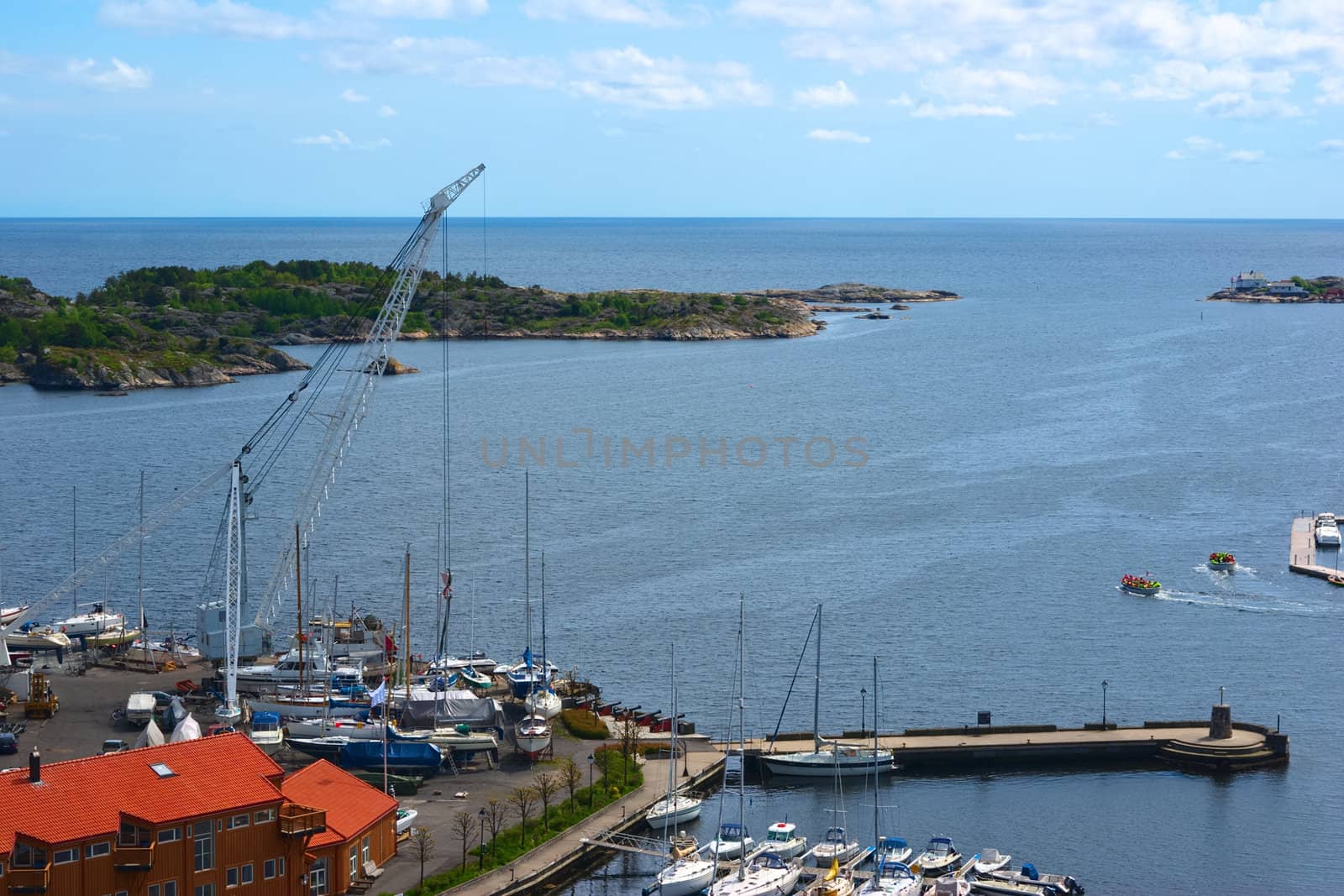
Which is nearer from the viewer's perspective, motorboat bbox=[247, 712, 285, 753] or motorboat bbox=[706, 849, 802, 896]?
motorboat bbox=[706, 849, 802, 896]

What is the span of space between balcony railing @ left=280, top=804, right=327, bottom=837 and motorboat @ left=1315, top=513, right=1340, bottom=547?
58.6 meters

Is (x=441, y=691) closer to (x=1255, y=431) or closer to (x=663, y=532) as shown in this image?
(x=663, y=532)

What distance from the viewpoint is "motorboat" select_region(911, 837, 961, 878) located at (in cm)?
4247

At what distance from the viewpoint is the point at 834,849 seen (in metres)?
43.2

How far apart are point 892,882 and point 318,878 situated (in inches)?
551

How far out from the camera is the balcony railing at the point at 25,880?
108 feet

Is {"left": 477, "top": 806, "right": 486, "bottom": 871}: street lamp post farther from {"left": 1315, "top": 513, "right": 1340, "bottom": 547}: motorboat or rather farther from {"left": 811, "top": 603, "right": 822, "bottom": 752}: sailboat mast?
{"left": 1315, "top": 513, "right": 1340, "bottom": 547}: motorboat

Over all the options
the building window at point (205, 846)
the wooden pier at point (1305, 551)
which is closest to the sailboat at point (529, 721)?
the building window at point (205, 846)

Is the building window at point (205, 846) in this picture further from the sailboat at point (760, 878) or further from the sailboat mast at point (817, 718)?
the sailboat mast at point (817, 718)

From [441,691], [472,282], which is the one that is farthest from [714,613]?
[472,282]

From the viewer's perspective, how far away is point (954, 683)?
59250 millimetres

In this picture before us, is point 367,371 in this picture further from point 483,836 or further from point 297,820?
point 297,820

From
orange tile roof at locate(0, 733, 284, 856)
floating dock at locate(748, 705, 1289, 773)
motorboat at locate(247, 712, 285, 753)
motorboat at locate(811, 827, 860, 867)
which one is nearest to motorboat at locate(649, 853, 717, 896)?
motorboat at locate(811, 827, 860, 867)

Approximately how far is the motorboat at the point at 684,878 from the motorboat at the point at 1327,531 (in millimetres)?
49243
